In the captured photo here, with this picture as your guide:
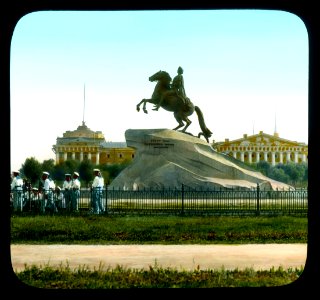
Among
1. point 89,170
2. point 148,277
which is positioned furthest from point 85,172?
point 148,277

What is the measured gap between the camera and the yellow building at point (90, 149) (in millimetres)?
45656

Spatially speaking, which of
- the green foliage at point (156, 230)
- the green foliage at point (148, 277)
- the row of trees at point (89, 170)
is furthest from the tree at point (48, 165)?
the green foliage at point (148, 277)

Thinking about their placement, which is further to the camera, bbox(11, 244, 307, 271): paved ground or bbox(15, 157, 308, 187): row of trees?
bbox(15, 157, 308, 187): row of trees

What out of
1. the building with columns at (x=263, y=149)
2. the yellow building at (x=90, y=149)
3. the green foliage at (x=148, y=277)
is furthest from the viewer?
the building with columns at (x=263, y=149)

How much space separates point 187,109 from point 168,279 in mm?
15018

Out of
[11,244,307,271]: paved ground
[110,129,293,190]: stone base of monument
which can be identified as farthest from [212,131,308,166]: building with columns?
[11,244,307,271]: paved ground

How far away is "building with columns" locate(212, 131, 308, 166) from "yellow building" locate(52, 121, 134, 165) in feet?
31.0

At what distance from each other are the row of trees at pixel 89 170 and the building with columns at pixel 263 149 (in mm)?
1001

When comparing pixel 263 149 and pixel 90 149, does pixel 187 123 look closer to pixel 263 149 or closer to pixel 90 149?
pixel 90 149

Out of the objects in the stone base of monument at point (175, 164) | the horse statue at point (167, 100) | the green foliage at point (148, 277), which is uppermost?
the horse statue at point (167, 100)

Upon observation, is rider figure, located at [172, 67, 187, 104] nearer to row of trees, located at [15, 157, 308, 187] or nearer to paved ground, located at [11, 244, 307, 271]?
row of trees, located at [15, 157, 308, 187]

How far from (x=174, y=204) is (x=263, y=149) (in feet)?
125

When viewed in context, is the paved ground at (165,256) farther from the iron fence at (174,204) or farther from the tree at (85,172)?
the tree at (85,172)

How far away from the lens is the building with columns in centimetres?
5266
